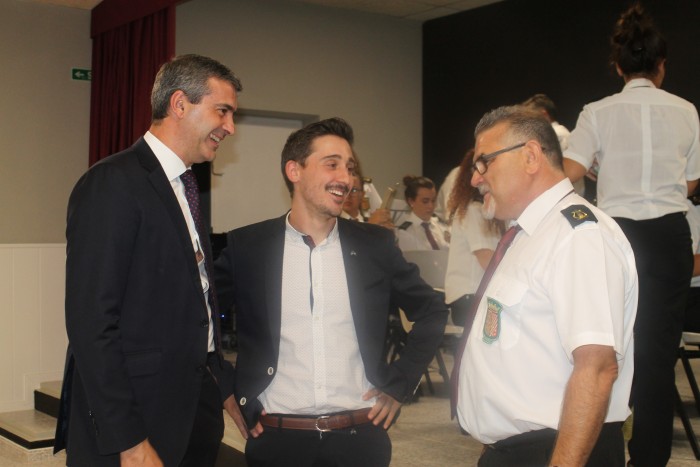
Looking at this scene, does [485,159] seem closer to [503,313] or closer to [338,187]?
[503,313]

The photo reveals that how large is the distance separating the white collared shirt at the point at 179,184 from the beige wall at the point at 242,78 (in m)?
4.81

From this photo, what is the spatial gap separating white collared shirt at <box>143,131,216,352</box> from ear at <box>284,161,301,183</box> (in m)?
0.35

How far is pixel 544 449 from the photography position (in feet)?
6.20

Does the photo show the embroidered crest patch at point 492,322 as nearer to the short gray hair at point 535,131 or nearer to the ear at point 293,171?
the short gray hair at point 535,131

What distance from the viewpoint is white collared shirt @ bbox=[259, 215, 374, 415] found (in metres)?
2.33

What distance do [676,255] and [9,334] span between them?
4716 millimetres

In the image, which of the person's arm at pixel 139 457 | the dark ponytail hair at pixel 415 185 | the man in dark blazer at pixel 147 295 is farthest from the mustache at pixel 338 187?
the dark ponytail hair at pixel 415 185

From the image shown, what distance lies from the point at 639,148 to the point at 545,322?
1672 mm

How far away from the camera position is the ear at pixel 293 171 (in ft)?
8.12

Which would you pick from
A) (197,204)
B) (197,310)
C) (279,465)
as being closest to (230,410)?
(279,465)

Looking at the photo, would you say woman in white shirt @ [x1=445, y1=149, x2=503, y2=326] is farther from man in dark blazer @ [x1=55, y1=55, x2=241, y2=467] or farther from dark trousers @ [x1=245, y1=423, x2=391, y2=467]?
man in dark blazer @ [x1=55, y1=55, x2=241, y2=467]

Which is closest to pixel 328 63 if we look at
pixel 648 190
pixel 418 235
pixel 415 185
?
pixel 415 185

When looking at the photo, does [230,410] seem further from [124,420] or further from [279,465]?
[124,420]

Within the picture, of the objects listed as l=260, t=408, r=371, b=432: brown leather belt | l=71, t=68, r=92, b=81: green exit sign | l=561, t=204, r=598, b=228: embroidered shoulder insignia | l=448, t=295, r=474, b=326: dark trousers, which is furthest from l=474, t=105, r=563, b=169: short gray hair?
l=71, t=68, r=92, b=81: green exit sign
